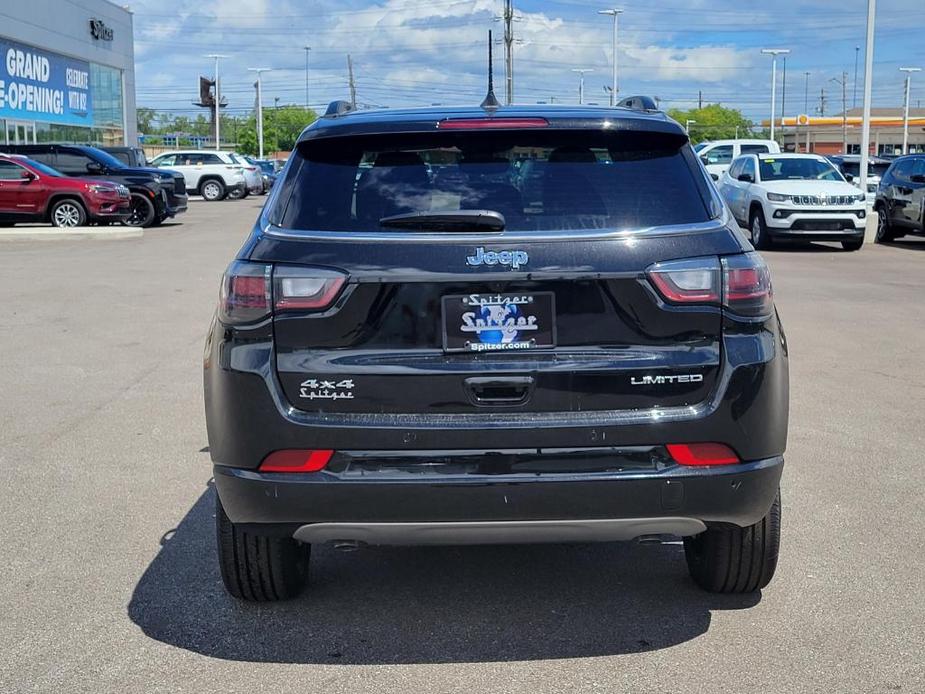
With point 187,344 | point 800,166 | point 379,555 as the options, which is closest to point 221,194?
point 800,166

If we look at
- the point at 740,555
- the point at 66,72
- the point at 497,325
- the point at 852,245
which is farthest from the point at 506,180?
the point at 66,72

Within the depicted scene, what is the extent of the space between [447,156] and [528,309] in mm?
635

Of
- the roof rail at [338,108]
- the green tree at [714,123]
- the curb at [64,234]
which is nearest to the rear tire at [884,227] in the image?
the curb at [64,234]

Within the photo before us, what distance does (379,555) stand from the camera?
4.88 m

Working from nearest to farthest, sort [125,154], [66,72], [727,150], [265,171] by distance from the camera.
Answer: [125,154], [727,150], [66,72], [265,171]

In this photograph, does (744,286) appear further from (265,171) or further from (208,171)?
(265,171)

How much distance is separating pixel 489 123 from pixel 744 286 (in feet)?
3.24

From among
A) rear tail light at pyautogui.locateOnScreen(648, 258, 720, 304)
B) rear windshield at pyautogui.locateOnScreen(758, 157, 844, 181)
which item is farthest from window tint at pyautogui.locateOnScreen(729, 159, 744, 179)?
rear tail light at pyautogui.locateOnScreen(648, 258, 720, 304)

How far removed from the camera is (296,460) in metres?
3.62

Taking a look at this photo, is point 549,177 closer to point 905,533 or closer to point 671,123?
point 671,123

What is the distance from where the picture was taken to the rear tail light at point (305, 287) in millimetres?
3605

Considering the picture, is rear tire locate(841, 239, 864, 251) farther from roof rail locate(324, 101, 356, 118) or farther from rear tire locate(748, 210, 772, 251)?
roof rail locate(324, 101, 356, 118)

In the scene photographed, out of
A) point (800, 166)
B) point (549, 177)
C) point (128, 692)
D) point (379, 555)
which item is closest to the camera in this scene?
point (128, 692)

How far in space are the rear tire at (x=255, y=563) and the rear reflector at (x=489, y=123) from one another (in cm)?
149
